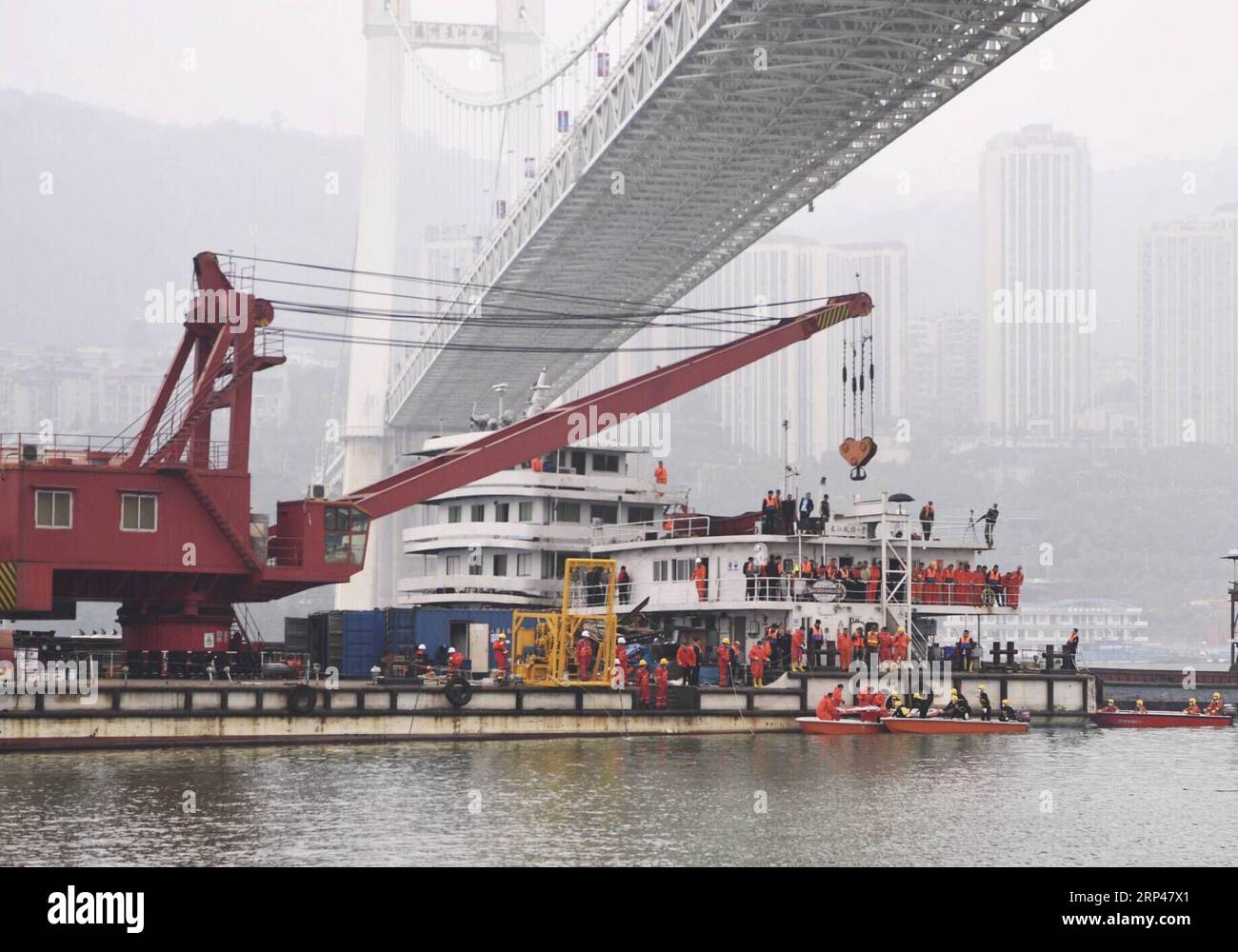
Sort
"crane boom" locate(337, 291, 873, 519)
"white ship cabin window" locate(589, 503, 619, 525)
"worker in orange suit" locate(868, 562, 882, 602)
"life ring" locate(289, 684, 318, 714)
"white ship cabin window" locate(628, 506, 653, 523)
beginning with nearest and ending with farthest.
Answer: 1. "life ring" locate(289, 684, 318, 714)
2. "crane boom" locate(337, 291, 873, 519)
3. "worker in orange suit" locate(868, 562, 882, 602)
4. "white ship cabin window" locate(589, 503, 619, 525)
5. "white ship cabin window" locate(628, 506, 653, 523)

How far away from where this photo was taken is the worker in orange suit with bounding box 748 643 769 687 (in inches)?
1599

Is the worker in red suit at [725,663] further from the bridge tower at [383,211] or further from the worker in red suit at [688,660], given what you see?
the bridge tower at [383,211]

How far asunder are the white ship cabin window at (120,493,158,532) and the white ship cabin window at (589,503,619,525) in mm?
13942

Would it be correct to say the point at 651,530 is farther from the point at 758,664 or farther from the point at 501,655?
the point at 501,655

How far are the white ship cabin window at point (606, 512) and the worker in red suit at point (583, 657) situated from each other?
30.5 feet

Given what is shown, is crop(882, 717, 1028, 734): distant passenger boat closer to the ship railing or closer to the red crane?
the ship railing

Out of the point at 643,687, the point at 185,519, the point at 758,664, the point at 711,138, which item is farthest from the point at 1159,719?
the point at 185,519

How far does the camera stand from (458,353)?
8450 cm

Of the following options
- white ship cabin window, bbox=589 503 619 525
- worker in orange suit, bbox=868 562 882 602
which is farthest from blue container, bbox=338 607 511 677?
worker in orange suit, bbox=868 562 882 602

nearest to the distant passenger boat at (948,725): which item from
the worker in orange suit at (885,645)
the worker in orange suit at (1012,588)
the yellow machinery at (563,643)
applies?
the worker in orange suit at (885,645)

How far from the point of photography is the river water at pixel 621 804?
24.2 m
